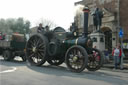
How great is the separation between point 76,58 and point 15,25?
4849 centimetres

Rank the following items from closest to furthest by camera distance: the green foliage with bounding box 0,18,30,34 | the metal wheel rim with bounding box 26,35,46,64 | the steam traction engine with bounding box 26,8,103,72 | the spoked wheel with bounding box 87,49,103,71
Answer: the steam traction engine with bounding box 26,8,103,72 < the spoked wheel with bounding box 87,49,103,71 < the metal wheel rim with bounding box 26,35,46,64 < the green foliage with bounding box 0,18,30,34

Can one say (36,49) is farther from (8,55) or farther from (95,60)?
(8,55)

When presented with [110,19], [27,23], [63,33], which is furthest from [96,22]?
[27,23]

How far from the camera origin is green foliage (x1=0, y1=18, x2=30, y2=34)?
177 ft

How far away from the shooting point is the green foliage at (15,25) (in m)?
53.9

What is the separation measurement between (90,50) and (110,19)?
10.3m

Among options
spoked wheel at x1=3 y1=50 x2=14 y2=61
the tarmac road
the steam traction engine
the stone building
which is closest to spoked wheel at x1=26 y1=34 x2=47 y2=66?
the steam traction engine

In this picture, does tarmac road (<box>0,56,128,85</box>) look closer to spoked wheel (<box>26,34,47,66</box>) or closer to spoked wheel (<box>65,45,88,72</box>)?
spoked wheel (<box>65,45,88,72</box>)

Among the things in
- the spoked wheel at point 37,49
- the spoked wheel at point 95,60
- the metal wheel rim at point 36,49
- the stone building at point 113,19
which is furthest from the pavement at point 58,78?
the stone building at point 113,19

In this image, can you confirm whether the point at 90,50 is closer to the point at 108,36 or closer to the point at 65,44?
the point at 65,44

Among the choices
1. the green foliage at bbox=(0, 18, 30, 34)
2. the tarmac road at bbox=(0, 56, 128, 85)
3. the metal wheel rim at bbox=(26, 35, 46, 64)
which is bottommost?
the tarmac road at bbox=(0, 56, 128, 85)

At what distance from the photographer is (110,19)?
60.1 feet

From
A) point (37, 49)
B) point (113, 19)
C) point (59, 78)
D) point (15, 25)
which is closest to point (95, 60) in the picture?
point (59, 78)

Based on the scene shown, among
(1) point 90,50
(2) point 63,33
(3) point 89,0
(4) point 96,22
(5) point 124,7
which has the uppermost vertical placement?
(3) point 89,0
